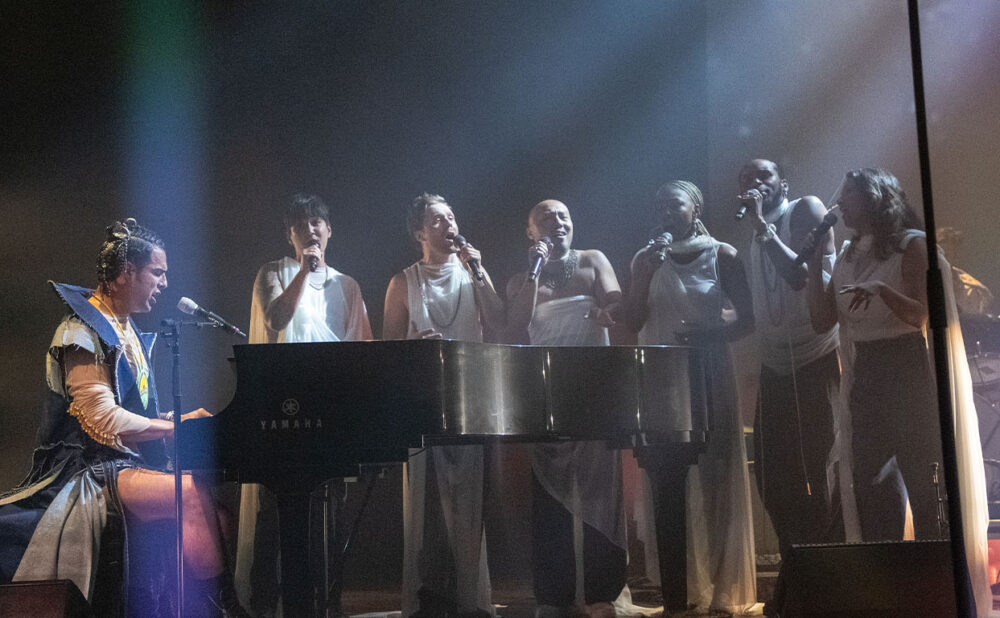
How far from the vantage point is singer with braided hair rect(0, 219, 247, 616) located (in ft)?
11.1

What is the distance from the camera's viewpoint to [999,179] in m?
4.82

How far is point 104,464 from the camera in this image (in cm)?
360

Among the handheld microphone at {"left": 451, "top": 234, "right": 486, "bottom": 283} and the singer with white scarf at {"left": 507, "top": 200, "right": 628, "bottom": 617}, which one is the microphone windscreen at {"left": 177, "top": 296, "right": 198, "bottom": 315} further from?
the singer with white scarf at {"left": 507, "top": 200, "right": 628, "bottom": 617}

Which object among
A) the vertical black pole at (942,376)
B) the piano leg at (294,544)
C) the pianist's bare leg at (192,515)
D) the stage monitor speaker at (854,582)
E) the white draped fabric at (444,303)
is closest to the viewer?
the vertical black pole at (942,376)

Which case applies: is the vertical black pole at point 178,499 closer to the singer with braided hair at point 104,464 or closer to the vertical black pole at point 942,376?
the singer with braided hair at point 104,464

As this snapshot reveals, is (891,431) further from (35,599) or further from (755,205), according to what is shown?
(35,599)

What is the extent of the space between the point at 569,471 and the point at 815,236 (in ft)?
4.80

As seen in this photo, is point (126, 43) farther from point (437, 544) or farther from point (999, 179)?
point (999, 179)

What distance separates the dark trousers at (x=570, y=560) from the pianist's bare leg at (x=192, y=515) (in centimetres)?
131

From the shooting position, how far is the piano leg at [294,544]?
10.2ft

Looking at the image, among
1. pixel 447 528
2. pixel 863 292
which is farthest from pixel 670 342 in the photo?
pixel 447 528

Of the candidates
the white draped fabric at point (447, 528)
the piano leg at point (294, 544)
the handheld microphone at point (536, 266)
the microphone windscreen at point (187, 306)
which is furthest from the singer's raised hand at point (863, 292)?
the microphone windscreen at point (187, 306)

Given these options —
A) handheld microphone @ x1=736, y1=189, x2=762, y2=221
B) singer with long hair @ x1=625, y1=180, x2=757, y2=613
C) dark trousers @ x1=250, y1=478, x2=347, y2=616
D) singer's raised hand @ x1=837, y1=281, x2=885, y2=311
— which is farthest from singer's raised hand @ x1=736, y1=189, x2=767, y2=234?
dark trousers @ x1=250, y1=478, x2=347, y2=616

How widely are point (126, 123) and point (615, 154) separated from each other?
2567 millimetres
